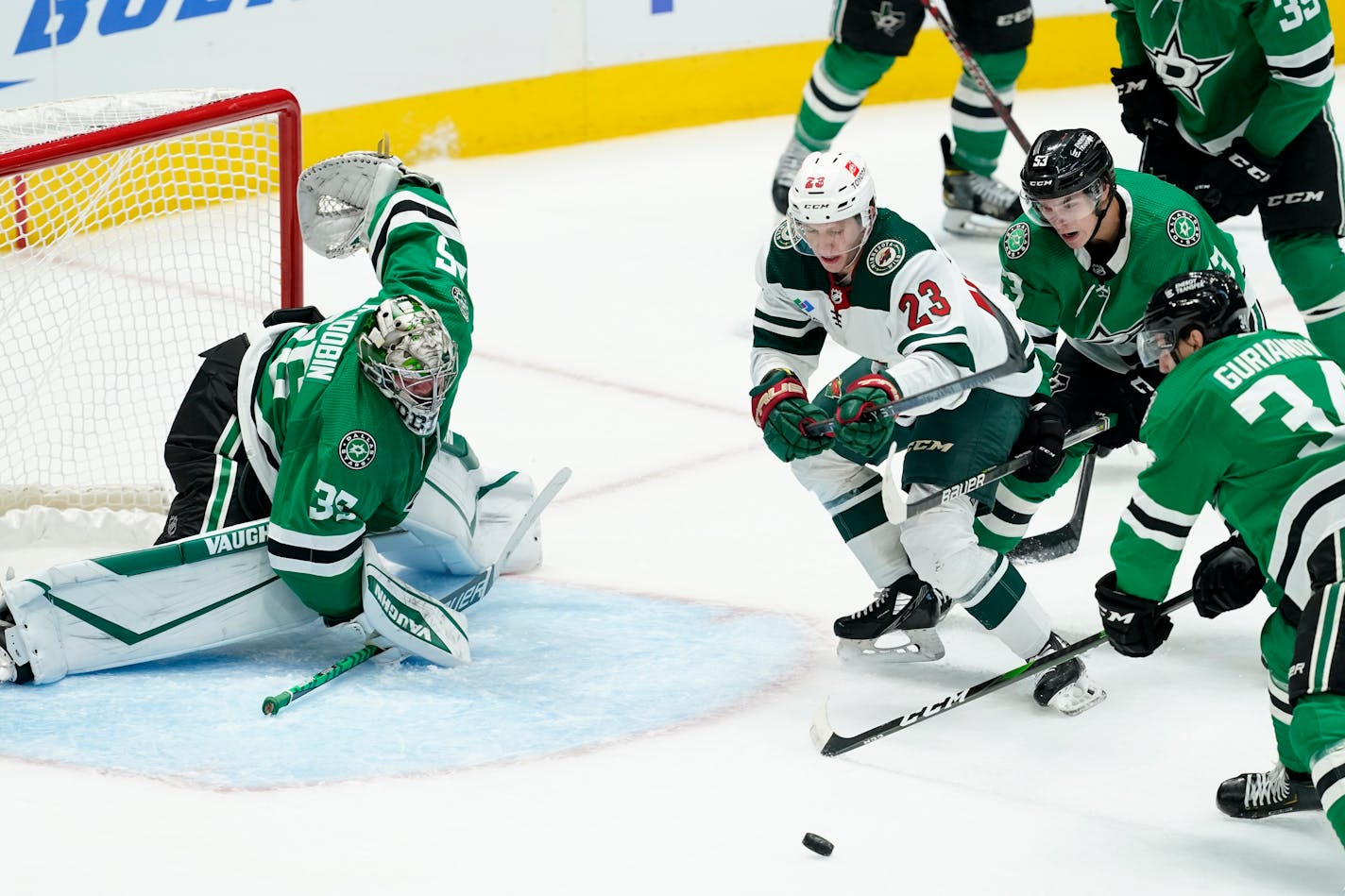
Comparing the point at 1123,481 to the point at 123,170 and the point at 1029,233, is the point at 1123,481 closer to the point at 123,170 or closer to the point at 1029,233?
the point at 1029,233

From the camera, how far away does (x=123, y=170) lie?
4164 millimetres

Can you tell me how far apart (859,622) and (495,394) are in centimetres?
182

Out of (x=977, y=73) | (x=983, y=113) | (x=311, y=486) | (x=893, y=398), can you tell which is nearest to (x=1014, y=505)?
(x=893, y=398)

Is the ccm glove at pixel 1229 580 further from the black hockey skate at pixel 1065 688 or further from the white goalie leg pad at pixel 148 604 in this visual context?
the white goalie leg pad at pixel 148 604

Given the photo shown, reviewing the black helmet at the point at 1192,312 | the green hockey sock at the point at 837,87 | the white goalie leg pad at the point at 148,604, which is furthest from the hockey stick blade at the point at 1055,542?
the green hockey sock at the point at 837,87

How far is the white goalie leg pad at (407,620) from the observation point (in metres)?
3.20

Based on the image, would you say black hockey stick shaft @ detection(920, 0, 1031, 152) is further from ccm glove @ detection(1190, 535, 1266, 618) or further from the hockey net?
ccm glove @ detection(1190, 535, 1266, 618)

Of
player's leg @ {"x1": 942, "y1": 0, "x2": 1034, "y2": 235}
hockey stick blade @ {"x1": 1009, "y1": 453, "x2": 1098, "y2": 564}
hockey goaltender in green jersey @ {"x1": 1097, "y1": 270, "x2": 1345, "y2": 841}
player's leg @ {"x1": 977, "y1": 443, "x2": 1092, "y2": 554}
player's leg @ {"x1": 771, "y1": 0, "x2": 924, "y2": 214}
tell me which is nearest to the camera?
hockey goaltender in green jersey @ {"x1": 1097, "y1": 270, "x2": 1345, "y2": 841}

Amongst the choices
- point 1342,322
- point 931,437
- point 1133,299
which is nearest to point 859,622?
point 931,437

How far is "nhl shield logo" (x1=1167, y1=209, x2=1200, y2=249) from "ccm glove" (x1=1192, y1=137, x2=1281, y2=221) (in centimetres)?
76

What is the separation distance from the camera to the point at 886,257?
3098 mm

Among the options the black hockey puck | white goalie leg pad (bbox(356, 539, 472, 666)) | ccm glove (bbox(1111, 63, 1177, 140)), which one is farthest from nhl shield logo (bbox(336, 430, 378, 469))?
ccm glove (bbox(1111, 63, 1177, 140))

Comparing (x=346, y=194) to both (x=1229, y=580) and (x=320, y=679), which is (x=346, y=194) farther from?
(x=1229, y=580)

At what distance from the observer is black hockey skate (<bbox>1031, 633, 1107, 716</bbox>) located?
10.3ft
